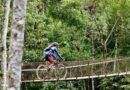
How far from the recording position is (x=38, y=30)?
52.5 ft

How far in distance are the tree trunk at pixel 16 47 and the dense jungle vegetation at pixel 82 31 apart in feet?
36.8

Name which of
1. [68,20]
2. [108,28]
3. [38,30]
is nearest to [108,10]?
[108,28]

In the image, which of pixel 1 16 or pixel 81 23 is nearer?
pixel 1 16

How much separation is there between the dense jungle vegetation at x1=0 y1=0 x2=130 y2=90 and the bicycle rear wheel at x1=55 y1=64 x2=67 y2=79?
4.53m

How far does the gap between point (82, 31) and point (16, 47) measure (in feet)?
47.7

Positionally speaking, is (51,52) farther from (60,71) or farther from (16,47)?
(16,47)

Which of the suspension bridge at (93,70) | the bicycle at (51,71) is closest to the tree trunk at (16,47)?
the bicycle at (51,71)

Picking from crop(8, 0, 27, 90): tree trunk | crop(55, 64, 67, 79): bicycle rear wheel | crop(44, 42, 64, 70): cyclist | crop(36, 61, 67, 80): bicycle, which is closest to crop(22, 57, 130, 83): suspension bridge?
crop(55, 64, 67, 79): bicycle rear wheel

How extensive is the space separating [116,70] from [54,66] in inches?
A: 99.1

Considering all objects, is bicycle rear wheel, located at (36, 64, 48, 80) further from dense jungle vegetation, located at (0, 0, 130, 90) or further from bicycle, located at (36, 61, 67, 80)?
dense jungle vegetation, located at (0, 0, 130, 90)

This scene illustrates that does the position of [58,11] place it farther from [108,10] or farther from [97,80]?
[97,80]

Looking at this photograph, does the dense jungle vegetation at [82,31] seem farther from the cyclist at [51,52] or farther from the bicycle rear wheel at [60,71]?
the cyclist at [51,52]

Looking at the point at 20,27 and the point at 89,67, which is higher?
the point at 20,27

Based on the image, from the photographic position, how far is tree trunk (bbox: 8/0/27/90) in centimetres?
439
